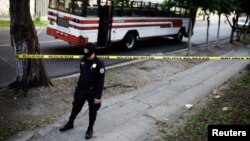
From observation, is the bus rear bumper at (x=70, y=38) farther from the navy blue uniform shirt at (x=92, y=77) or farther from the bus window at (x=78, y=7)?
the navy blue uniform shirt at (x=92, y=77)

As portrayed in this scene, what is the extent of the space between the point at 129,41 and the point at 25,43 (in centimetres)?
818

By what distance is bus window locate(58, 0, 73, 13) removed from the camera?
13.2m

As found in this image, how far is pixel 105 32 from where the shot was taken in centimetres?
1403

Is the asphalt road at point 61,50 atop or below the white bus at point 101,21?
below

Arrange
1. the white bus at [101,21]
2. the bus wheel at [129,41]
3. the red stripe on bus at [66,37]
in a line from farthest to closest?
the bus wheel at [129,41], the red stripe on bus at [66,37], the white bus at [101,21]

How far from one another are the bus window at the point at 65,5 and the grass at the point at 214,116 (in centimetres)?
691

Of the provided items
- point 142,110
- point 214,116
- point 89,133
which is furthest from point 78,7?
point 89,133

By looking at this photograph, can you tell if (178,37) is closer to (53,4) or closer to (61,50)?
(61,50)

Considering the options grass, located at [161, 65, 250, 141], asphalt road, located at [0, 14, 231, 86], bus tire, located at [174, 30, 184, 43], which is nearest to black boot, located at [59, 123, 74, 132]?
grass, located at [161, 65, 250, 141]

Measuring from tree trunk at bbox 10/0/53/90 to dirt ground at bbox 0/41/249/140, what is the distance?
253 mm

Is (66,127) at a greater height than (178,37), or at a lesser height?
lesser

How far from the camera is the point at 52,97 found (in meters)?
8.32

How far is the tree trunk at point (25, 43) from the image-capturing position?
7977mm

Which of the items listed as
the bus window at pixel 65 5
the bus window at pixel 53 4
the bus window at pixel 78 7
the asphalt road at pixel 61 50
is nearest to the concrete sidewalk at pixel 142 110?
the asphalt road at pixel 61 50
